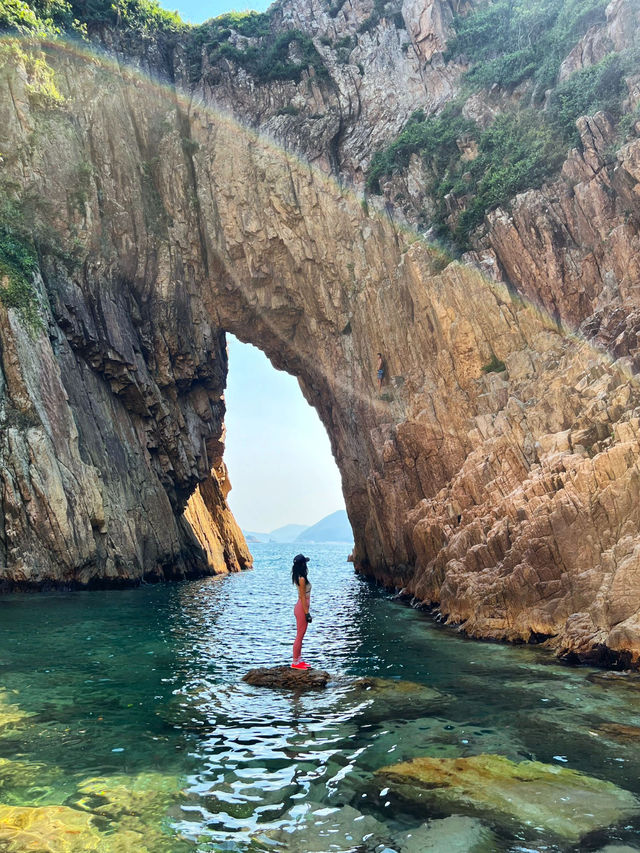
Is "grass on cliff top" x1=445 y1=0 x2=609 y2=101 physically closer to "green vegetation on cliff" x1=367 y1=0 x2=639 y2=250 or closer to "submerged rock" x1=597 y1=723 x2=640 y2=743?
"green vegetation on cliff" x1=367 y1=0 x2=639 y2=250

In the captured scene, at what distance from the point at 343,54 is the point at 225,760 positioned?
4504cm

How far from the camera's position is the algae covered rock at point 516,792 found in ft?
18.1

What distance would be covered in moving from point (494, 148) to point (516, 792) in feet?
102

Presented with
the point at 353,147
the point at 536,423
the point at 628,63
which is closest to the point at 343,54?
the point at 353,147

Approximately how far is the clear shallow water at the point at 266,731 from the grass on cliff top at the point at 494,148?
2148 centimetres

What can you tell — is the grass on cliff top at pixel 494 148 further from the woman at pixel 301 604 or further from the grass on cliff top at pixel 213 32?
the woman at pixel 301 604

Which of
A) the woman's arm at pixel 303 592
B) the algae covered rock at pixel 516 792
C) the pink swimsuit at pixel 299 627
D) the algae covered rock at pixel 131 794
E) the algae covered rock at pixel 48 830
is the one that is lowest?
the algae covered rock at pixel 516 792

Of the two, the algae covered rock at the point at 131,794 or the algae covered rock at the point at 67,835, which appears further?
the algae covered rock at the point at 131,794

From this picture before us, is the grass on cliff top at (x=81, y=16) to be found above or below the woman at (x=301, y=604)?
above

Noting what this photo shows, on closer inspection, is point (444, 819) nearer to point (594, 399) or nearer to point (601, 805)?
point (601, 805)

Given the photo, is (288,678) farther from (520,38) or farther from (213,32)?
(213,32)

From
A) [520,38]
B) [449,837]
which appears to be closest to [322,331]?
[520,38]

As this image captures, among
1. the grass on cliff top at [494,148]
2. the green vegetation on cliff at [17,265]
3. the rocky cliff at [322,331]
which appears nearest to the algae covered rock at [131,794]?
the rocky cliff at [322,331]

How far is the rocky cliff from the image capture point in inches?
671
